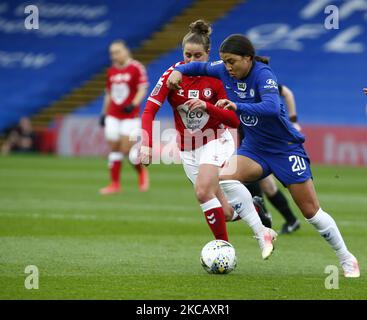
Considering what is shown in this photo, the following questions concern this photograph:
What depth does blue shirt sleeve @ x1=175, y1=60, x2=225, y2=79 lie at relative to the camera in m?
7.31

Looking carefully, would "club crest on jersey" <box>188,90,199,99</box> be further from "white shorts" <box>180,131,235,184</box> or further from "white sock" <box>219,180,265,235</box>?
"white sock" <box>219,180,265,235</box>

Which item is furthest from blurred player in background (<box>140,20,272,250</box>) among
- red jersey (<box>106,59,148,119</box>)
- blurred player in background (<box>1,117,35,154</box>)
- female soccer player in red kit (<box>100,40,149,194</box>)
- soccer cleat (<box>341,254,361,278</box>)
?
blurred player in background (<box>1,117,35,154</box>)

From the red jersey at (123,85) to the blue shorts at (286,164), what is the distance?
835 cm

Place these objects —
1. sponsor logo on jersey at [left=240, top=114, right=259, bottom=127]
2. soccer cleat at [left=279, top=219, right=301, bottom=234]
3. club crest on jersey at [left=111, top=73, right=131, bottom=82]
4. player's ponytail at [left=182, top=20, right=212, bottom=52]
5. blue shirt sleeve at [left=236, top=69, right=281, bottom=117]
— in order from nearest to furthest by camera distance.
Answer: blue shirt sleeve at [left=236, top=69, right=281, bottom=117] < sponsor logo on jersey at [left=240, top=114, right=259, bottom=127] < player's ponytail at [left=182, top=20, right=212, bottom=52] < soccer cleat at [left=279, top=219, right=301, bottom=234] < club crest on jersey at [left=111, top=73, right=131, bottom=82]

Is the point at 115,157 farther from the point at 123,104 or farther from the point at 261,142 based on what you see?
the point at 261,142

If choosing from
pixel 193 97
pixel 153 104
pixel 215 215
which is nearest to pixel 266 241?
pixel 215 215

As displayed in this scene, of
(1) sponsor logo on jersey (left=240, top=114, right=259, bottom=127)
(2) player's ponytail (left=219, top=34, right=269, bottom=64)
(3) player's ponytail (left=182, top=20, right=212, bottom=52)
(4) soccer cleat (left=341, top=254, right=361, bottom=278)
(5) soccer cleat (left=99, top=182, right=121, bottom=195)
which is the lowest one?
(4) soccer cleat (left=341, top=254, right=361, bottom=278)

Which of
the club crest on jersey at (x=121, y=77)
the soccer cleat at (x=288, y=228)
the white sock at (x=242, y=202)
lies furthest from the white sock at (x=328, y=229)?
the club crest on jersey at (x=121, y=77)

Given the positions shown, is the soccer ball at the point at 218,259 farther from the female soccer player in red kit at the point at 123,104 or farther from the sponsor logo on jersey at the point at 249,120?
the female soccer player in red kit at the point at 123,104

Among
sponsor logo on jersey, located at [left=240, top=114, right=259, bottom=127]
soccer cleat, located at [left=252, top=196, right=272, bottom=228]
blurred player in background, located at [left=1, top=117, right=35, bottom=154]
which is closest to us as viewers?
sponsor logo on jersey, located at [left=240, top=114, right=259, bottom=127]

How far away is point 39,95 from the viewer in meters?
28.9

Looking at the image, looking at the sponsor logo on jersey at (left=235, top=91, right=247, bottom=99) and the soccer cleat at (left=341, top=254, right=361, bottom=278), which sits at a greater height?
the sponsor logo on jersey at (left=235, top=91, right=247, bottom=99)

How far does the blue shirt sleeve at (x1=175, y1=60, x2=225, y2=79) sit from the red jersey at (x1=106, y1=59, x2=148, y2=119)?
8002mm

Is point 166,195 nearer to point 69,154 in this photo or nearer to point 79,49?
point 69,154
